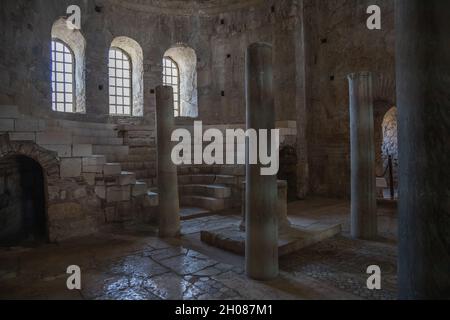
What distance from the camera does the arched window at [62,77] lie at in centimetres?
980

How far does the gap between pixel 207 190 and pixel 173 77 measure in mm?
6248

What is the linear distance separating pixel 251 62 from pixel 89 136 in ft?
20.5

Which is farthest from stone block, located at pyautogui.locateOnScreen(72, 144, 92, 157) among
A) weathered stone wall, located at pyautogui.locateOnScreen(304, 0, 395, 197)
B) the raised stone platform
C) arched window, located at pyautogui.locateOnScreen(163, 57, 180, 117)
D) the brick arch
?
weathered stone wall, located at pyautogui.locateOnScreen(304, 0, 395, 197)

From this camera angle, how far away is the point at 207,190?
26.5 ft

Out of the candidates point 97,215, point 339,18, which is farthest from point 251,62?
point 339,18

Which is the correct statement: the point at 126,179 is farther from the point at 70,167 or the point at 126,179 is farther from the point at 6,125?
the point at 6,125

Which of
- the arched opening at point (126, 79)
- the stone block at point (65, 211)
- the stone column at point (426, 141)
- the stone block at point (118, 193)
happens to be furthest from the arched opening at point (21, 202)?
the stone column at point (426, 141)

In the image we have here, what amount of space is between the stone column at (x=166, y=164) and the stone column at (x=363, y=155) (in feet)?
10.5

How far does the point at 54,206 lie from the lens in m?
5.43

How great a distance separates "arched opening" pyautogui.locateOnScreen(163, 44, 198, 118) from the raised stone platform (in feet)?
25.4

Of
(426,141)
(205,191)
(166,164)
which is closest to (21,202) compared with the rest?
(166,164)

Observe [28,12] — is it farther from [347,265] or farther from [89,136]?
[347,265]

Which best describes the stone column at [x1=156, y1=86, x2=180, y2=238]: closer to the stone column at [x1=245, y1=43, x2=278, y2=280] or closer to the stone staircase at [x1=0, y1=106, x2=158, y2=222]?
the stone staircase at [x1=0, y1=106, x2=158, y2=222]

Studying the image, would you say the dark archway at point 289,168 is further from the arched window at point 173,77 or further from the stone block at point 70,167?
the stone block at point 70,167
